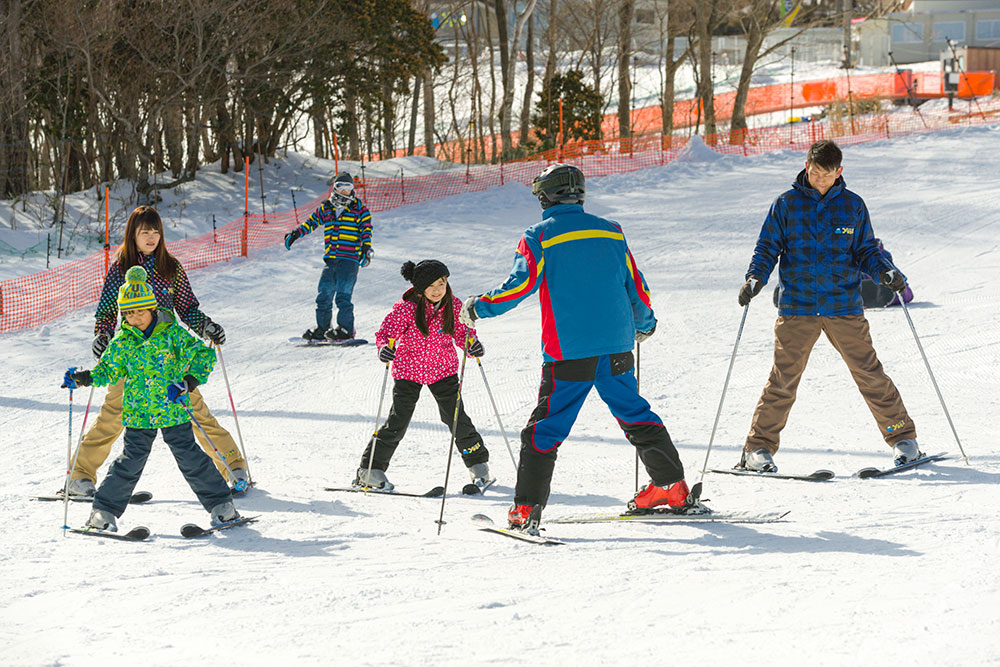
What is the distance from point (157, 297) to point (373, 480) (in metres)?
1.50

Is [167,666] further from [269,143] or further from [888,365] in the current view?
[269,143]

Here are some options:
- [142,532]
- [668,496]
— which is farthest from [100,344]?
[668,496]

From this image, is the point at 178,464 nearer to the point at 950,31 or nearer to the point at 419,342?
the point at 419,342

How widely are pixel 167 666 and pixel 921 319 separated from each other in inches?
316

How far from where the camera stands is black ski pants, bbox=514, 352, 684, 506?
4.53 metres

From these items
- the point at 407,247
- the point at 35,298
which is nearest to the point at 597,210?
the point at 407,247

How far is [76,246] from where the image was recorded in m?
16.0

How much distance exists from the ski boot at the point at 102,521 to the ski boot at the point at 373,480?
4.29ft

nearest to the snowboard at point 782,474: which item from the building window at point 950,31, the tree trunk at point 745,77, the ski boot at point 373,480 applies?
the ski boot at point 373,480

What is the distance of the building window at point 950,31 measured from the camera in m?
51.2

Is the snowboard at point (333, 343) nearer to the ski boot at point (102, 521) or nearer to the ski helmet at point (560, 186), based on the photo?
the ski boot at point (102, 521)

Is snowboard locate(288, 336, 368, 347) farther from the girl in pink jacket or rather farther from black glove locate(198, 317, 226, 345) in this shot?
black glove locate(198, 317, 226, 345)

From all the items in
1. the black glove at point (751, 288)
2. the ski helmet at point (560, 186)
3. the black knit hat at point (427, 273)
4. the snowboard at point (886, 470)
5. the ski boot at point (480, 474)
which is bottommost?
the ski boot at point (480, 474)

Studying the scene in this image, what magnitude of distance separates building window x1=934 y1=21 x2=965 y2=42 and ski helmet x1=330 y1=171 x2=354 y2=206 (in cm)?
4868
